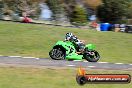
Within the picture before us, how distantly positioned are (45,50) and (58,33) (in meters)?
8.42

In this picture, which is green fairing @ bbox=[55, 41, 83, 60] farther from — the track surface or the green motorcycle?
the track surface

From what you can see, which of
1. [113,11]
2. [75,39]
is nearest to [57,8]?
[113,11]

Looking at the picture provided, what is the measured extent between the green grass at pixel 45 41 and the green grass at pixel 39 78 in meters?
8.22

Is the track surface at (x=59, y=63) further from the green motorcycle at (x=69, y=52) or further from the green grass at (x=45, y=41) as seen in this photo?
the green grass at (x=45, y=41)

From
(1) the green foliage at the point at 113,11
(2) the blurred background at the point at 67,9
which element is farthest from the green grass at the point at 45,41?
(1) the green foliage at the point at 113,11

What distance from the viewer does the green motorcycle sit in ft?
76.0

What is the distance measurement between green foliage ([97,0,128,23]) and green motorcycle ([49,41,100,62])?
1786 inches

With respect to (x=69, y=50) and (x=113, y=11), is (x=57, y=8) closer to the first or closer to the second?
(x=113, y=11)

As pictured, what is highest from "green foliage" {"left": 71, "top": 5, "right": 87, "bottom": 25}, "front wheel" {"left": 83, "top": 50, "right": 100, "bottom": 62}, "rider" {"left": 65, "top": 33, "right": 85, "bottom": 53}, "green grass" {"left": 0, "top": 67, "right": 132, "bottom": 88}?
"rider" {"left": 65, "top": 33, "right": 85, "bottom": 53}

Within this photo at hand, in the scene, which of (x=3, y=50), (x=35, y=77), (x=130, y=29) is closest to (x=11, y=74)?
(x=35, y=77)

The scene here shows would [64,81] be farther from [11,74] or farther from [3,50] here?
[3,50]

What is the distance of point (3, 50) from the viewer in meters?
27.9

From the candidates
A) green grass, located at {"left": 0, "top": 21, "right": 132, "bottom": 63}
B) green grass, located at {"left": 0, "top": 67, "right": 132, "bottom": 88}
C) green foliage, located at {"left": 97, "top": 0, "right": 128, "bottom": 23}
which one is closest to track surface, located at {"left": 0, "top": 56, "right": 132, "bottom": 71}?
green grass, located at {"left": 0, "top": 67, "right": 132, "bottom": 88}

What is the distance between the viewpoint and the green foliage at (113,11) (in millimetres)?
68812
